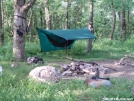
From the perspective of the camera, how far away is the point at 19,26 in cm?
638

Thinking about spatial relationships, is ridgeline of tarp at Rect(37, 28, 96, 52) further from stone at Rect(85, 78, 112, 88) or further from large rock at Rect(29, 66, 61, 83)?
stone at Rect(85, 78, 112, 88)

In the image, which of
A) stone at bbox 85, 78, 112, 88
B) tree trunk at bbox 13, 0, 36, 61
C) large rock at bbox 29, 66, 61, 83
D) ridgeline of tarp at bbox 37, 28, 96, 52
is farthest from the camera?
ridgeline of tarp at bbox 37, 28, 96, 52

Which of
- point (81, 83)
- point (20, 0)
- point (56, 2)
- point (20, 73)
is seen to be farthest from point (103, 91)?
point (56, 2)

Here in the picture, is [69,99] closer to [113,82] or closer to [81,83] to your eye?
[81,83]

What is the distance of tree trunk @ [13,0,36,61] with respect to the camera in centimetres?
637

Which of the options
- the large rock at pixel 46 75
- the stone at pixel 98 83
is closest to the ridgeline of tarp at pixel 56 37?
the large rock at pixel 46 75

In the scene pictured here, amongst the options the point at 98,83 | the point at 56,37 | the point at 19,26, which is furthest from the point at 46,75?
the point at 56,37

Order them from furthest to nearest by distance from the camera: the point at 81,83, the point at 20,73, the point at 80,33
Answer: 1. the point at 80,33
2. the point at 20,73
3. the point at 81,83

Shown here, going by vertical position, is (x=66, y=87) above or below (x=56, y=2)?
below

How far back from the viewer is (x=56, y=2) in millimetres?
14547

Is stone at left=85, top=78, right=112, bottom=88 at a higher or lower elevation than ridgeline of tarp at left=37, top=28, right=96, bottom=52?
lower

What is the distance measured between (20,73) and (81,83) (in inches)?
57.6

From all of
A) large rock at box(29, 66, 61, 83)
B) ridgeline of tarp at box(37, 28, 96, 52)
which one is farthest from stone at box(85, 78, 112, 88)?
ridgeline of tarp at box(37, 28, 96, 52)

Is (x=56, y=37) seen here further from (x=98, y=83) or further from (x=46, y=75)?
(x=98, y=83)
